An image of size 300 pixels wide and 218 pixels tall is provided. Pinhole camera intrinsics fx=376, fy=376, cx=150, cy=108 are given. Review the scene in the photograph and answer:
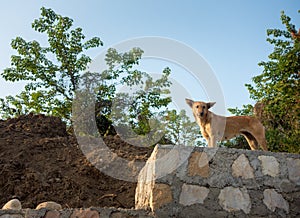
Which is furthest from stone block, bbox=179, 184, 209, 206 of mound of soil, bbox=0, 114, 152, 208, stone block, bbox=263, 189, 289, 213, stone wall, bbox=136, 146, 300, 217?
mound of soil, bbox=0, 114, 152, 208

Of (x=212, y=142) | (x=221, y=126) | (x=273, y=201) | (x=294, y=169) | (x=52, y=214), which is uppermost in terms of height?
(x=221, y=126)

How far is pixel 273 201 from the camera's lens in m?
4.14

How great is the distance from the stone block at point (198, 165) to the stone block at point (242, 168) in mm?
312

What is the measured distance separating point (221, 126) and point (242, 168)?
120cm

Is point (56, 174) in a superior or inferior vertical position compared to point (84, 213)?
superior

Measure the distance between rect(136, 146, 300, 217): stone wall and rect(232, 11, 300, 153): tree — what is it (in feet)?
13.4

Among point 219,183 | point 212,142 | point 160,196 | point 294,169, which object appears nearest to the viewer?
point 160,196

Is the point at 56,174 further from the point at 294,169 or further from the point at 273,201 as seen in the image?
the point at 294,169

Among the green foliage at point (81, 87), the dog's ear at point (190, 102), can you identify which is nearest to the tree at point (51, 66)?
the green foliage at point (81, 87)

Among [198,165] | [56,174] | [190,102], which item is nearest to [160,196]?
[198,165]

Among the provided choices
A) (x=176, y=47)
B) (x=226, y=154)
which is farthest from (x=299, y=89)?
(x=226, y=154)

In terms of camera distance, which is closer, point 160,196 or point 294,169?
point 160,196

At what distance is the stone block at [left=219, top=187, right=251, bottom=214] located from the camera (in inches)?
157

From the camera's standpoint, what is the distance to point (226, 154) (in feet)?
13.8
